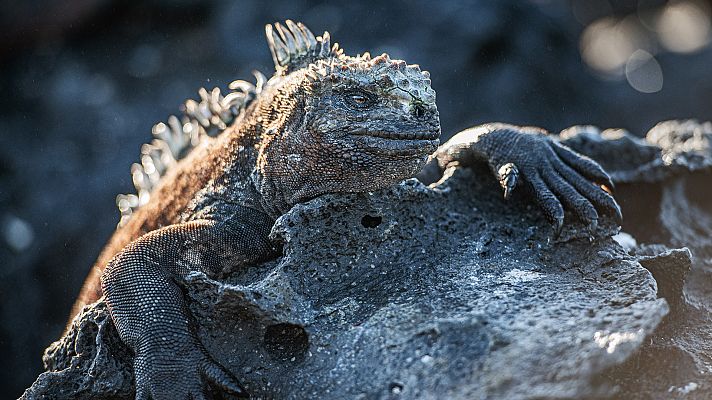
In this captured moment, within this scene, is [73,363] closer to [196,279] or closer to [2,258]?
[196,279]

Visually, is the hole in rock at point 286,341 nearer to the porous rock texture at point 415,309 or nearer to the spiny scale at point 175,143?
the porous rock texture at point 415,309

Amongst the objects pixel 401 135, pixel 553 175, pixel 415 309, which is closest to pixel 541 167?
pixel 553 175

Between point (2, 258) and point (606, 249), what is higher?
point (2, 258)

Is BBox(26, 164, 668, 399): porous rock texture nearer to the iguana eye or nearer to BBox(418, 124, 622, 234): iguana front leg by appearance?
BBox(418, 124, 622, 234): iguana front leg

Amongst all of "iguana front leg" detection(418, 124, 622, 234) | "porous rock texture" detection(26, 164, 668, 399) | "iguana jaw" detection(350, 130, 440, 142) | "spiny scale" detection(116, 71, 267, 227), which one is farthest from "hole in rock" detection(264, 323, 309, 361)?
"spiny scale" detection(116, 71, 267, 227)

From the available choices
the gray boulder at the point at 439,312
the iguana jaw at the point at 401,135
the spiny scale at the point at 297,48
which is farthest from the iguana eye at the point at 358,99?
the spiny scale at the point at 297,48

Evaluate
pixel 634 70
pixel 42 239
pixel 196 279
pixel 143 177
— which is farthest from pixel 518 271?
pixel 634 70
